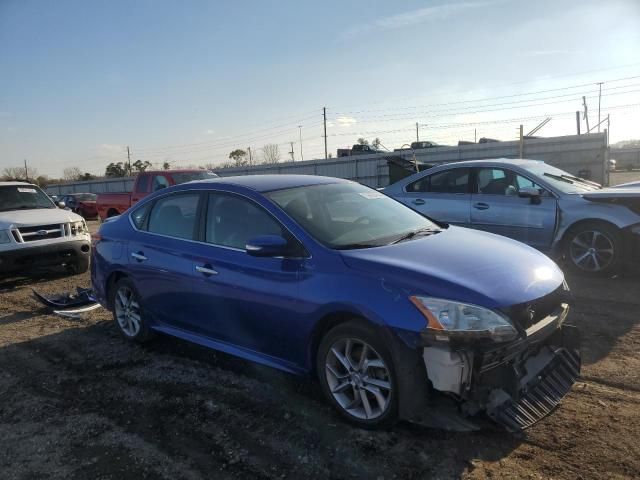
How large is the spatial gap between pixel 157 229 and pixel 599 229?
18.5 ft

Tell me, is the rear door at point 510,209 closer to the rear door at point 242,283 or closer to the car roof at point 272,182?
the car roof at point 272,182

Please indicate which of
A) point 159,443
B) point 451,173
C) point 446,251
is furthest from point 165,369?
point 451,173

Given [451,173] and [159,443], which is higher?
[451,173]

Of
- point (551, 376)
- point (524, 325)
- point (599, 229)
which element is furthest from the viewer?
point (599, 229)

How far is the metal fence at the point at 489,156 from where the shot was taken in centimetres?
1988

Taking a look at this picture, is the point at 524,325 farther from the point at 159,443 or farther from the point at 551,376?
the point at 159,443

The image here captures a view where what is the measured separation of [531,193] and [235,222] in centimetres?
473

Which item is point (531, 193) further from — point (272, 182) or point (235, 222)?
point (235, 222)

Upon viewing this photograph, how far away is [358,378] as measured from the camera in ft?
10.7

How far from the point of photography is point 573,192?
23.3ft

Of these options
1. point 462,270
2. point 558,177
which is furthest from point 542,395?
point 558,177

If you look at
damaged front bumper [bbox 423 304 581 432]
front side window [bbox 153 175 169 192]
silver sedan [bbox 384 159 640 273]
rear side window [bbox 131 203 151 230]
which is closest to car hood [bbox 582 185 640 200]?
silver sedan [bbox 384 159 640 273]

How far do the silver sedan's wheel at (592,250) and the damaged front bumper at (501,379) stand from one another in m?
4.11

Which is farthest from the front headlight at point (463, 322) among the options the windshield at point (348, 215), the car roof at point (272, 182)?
the car roof at point (272, 182)
